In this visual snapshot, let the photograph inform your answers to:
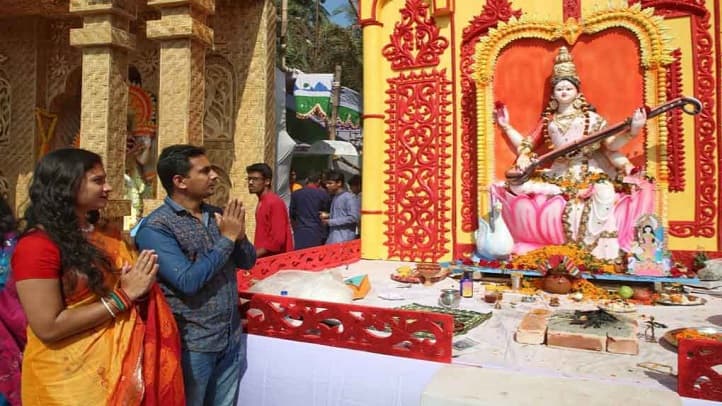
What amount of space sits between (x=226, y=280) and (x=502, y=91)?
5.26 meters

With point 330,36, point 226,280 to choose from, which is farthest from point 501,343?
point 330,36

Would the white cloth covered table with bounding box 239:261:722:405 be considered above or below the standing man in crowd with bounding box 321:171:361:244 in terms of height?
below

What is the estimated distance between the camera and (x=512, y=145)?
6.40 m

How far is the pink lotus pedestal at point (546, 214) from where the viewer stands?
5312mm

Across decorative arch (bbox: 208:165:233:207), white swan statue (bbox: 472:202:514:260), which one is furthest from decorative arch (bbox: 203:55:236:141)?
white swan statue (bbox: 472:202:514:260)

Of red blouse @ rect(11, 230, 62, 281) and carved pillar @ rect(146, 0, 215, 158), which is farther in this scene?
carved pillar @ rect(146, 0, 215, 158)

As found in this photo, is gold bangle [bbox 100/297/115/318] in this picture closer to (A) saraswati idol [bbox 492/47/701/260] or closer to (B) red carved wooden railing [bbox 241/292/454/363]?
(B) red carved wooden railing [bbox 241/292/454/363]

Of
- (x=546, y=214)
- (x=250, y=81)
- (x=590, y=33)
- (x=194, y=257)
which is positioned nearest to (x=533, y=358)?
(x=194, y=257)

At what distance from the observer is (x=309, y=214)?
6.10 metres

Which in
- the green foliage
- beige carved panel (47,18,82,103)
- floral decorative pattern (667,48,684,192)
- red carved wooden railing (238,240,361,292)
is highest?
the green foliage

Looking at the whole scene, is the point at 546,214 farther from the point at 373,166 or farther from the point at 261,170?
the point at 261,170

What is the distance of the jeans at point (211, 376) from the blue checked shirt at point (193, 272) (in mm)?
52

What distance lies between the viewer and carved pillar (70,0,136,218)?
506cm

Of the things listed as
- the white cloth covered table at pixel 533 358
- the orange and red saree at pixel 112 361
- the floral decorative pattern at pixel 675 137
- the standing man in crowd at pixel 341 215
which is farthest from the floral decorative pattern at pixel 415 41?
the orange and red saree at pixel 112 361
